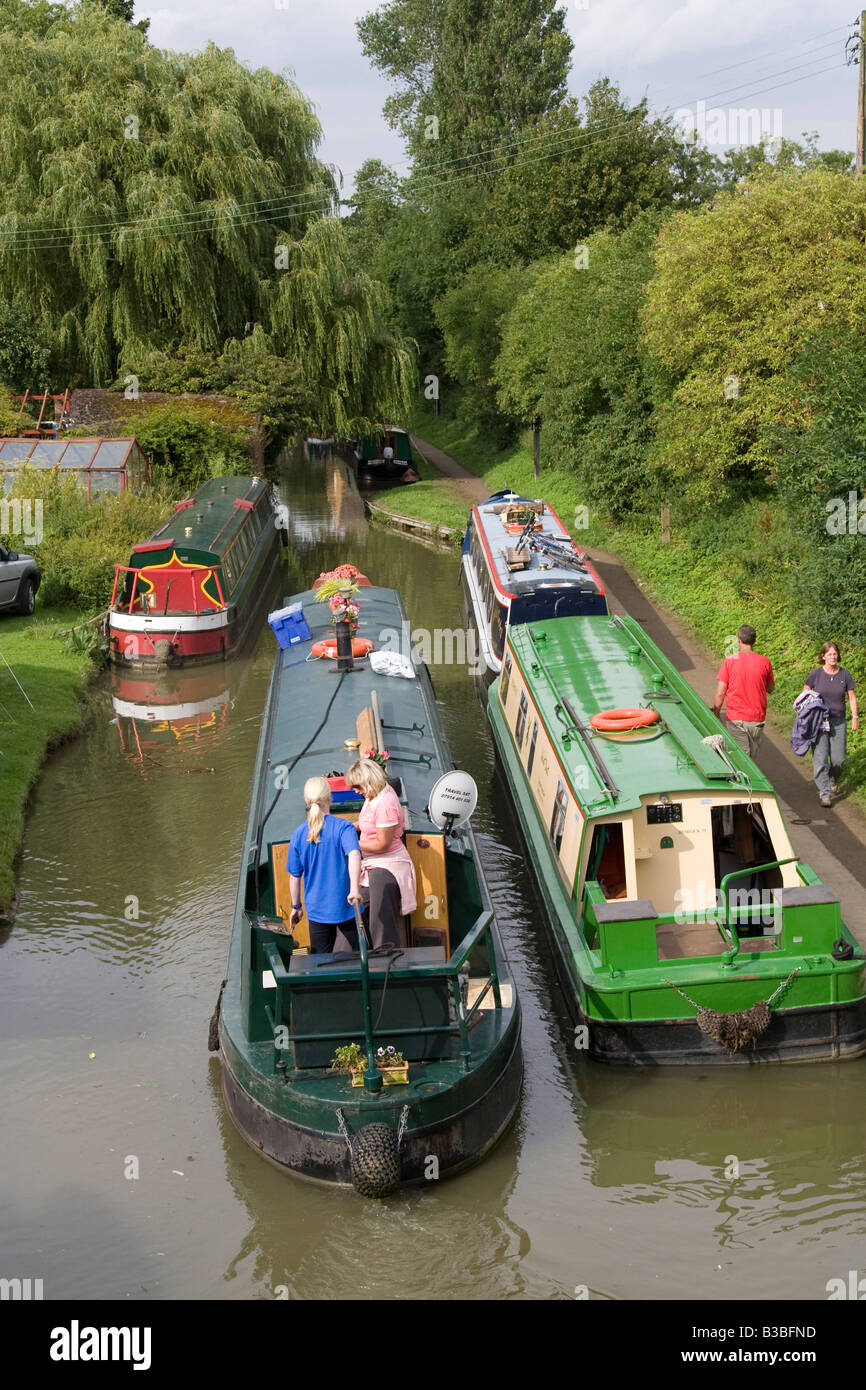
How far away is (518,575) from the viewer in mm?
17312

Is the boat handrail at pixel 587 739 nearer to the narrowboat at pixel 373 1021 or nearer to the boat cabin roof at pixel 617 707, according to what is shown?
the boat cabin roof at pixel 617 707

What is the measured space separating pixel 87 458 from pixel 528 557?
1262cm

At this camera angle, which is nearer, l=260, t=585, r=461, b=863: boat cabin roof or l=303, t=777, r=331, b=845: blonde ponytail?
l=303, t=777, r=331, b=845: blonde ponytail

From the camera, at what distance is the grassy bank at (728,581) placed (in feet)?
53.6

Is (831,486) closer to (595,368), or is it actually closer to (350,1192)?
(350,1192)

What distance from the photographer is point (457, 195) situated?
165ft

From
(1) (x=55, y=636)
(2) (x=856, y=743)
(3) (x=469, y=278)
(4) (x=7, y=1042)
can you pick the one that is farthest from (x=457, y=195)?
(4) (x=7, y=1042)

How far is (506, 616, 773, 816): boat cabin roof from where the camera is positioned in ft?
33.3

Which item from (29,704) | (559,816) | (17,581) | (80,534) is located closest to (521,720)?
(559,816)

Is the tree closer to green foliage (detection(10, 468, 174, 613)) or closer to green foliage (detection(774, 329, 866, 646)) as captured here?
green foliage (detection(10, 468, 174, 613))

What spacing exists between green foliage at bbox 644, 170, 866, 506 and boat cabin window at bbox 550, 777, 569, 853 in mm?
10329

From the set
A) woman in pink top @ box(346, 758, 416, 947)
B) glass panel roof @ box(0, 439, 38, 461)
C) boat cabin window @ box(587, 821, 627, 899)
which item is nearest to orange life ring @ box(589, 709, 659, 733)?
boat cabin window @ box(587, 821, 627, 899)
